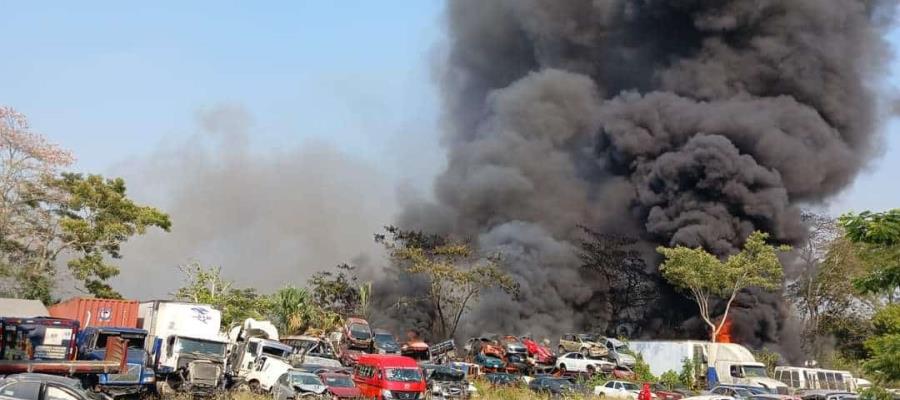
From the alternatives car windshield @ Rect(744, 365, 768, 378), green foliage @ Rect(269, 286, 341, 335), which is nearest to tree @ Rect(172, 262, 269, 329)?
green foliage @ Rect(269, 286, 341, 335)

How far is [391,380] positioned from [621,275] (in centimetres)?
3003

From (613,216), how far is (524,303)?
1235 cm

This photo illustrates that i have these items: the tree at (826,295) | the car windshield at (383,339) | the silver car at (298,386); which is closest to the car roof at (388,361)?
the silver car at (298,386)

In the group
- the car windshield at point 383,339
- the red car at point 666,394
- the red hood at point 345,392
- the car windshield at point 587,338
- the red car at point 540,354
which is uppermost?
the car windshield at point 587,338

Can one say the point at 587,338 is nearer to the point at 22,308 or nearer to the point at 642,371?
the point at 642,371

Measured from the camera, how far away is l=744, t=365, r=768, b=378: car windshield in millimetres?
29422

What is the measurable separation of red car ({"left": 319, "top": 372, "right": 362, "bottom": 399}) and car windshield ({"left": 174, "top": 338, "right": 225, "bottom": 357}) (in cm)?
402

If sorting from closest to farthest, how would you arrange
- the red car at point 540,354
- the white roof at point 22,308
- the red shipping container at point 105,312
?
the red shipping container at point 105,312, the white roof at point 22,308, the red car at point 540,354

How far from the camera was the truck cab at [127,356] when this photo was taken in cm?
1767

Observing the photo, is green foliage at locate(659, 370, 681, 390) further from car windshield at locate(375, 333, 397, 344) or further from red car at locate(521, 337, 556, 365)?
car windshield at locate(375, 333, 397, 344)

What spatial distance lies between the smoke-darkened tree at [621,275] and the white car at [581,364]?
14807 mm

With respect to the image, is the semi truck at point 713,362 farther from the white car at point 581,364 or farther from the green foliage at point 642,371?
the white car at point 581,364

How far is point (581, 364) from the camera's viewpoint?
102 ft

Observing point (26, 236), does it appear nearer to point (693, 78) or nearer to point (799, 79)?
point (693, 78)
